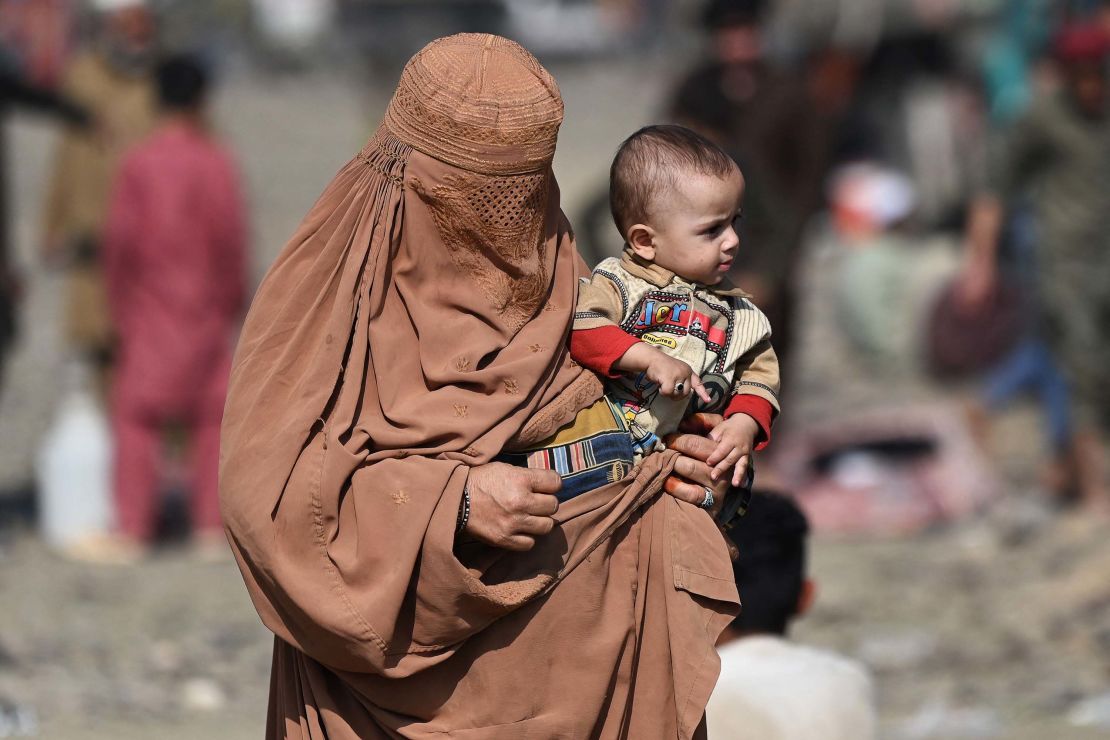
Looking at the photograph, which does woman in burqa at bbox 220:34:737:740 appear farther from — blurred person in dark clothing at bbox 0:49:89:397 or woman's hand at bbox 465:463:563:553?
blurred person in dark clothing at bbox 0:49:89:397

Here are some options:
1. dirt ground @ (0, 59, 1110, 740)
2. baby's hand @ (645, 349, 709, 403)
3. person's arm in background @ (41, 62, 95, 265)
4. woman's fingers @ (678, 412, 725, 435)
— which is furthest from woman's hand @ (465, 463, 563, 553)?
person's arm in background @ (41, 62, 95, 265)

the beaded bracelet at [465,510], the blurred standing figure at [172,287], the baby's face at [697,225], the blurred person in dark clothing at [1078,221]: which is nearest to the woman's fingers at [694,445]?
the baby's face at [697,225]

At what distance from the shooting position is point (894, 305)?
34.9 ft

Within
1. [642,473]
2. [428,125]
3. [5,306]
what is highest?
[428,125]

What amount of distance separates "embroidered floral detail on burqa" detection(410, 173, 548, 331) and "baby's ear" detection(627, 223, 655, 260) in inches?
6.3

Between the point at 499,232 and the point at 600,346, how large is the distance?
0.75ft

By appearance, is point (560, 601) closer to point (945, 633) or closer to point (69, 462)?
point (945, 633)

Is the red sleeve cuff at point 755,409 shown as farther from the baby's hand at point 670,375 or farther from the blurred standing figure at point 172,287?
the blurred standing figure at point 172,287

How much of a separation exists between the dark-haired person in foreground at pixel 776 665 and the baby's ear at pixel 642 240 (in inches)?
29.0

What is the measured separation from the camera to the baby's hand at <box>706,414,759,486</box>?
243 cm

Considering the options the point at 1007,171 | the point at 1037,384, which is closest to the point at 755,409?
the point at 1007,171

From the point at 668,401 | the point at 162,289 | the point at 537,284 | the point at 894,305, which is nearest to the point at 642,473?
the point at 668,401

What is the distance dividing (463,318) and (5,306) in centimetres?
535

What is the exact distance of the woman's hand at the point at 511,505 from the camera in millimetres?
2240
